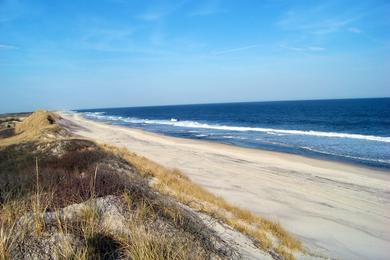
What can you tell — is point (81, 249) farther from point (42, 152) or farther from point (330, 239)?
point (42, 152)

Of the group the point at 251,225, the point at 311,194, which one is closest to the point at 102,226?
the point at 251,225

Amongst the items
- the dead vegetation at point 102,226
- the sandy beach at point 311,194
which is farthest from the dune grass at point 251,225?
the sandy beach at point 311,194

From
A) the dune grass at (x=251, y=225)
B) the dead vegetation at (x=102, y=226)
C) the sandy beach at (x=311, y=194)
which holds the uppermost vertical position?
the dead vegetation at (x=102, y=226)

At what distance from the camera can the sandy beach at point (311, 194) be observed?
9039 millimetres

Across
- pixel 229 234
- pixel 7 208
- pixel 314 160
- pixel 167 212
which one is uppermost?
pixel 7 208

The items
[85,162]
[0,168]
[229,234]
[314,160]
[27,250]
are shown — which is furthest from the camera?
[314,160]

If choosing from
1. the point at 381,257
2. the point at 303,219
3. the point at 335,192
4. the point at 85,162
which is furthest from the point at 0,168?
the point at 335,192

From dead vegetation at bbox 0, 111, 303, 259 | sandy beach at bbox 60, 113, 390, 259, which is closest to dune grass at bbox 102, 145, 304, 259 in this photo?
dead vegetation at bbox 0, 111, 303, 259

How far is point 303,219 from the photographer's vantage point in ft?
34.9

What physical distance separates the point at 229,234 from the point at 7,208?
3.99 meters

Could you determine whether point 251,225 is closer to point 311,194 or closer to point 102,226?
point 102,226

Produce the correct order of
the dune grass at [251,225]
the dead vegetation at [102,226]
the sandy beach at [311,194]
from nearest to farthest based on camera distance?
1. the dead vegetation at [102,226]
2. the dune grass at [251,225]
3. the sandy beach at [311,194]

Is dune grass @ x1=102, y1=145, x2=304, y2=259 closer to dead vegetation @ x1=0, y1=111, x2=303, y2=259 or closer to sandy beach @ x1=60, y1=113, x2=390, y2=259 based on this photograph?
dead vegetation @ x1=0, y1=111, x2=303, y2=259

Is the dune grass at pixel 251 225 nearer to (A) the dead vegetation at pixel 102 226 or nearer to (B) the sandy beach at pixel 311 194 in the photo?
(A) the dead vegetation at pixel 102 226
